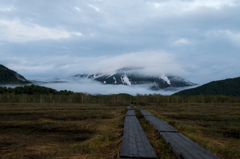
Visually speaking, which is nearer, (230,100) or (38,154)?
(38,154)

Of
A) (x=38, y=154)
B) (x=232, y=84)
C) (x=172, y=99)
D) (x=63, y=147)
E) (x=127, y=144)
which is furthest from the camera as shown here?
(x=232, y=84)

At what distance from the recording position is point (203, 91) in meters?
169

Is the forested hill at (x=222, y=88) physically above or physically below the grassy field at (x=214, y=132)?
above

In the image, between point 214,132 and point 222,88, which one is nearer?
point 214,132

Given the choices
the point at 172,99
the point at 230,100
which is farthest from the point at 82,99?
the point at 230,100

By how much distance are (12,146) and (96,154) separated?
448cm

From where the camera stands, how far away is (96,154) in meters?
6.41

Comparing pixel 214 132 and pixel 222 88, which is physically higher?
pixel 222 88

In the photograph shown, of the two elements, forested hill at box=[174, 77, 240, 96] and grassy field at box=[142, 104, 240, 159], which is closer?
grassy field at box=[142, 104, 240, 159]

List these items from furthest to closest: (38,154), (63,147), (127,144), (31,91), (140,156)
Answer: (31,91)
(63,147)
(38,154)
(127,144)
(140,156)

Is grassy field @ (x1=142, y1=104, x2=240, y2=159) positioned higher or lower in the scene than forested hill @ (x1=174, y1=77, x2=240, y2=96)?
lower

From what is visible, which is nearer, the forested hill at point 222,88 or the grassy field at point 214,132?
the grassy field at point 214,132

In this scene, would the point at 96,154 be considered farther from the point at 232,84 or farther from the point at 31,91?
the point at 232,84

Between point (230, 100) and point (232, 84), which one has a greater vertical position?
point (232, 84)
